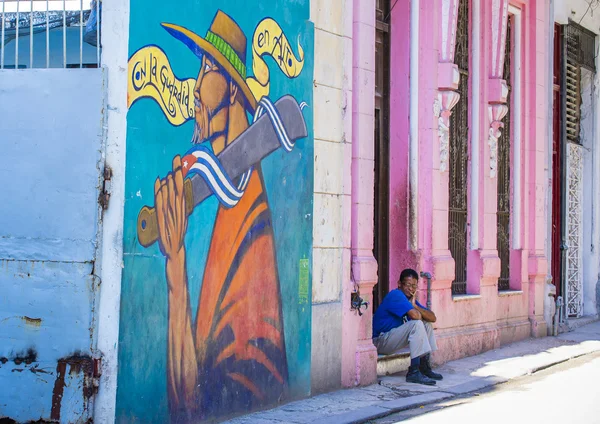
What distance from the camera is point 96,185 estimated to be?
23.8 feet

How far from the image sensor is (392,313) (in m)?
11.3

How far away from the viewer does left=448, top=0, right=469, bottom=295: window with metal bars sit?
45.1 feet

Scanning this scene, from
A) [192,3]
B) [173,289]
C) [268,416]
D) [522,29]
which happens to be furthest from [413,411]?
[522,29]

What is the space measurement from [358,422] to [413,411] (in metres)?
0.89

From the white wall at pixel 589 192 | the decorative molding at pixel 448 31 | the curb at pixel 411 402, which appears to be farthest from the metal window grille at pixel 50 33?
the white wall at pixel 589 192

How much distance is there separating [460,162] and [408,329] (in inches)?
148

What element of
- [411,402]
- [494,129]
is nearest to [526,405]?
[411,402]

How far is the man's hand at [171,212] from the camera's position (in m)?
7.77

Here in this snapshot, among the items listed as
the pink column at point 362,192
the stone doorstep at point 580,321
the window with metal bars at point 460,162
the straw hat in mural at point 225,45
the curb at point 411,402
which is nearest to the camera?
the straw hat in mural at point 225,45

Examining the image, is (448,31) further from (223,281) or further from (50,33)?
(50,33)

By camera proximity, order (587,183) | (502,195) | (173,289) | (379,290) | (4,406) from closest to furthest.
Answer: (4,406)
(173,289)
(379,290)
(502,195)
(587,183)

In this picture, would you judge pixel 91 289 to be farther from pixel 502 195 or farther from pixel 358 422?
pixel 502 195

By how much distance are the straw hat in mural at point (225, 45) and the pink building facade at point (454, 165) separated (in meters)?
2.20

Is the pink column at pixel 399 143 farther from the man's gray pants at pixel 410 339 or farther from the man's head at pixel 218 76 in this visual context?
the man's head at pixel 218 76
